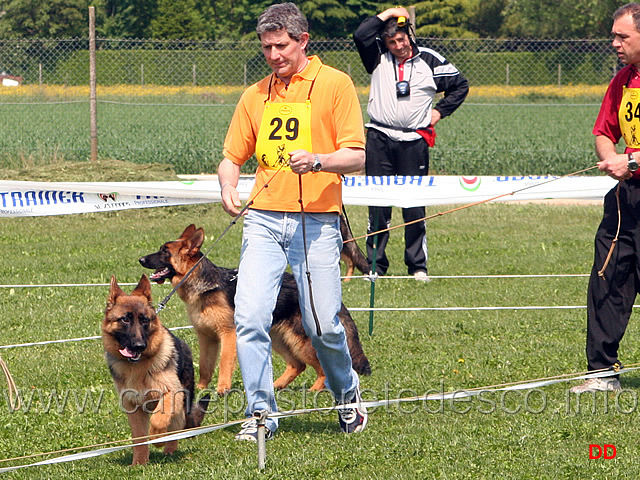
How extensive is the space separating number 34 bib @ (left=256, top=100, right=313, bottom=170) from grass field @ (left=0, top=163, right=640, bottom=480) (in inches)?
59.8

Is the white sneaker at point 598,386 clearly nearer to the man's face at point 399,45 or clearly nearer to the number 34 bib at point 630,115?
the number 34 bib at point 630,115

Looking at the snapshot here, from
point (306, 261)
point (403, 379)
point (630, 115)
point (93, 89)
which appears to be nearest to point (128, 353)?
point (306, 261)

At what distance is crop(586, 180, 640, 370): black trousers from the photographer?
5.68m

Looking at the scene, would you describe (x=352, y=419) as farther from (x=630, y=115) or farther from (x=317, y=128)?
(x=630, y=115)

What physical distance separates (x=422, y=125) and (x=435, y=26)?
55540mm

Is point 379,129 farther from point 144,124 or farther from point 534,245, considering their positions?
point 144,124

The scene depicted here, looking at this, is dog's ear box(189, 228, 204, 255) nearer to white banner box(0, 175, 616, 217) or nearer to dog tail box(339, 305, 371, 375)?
white banner box(0, 175, 616, 217)

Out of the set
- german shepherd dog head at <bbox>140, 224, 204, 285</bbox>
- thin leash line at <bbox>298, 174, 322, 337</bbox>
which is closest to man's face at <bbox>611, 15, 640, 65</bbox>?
thin leash line at <bbox>298, 174, 322, 337</bbox>

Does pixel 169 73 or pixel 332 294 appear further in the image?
pixel 169 73

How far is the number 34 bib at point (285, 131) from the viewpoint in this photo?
4797 mm

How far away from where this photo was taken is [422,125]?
9.90 metres

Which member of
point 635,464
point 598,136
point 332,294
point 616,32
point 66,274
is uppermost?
point 616,32

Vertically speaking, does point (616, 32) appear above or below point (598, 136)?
above

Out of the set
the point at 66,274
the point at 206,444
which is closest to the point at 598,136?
the point at 206,444
